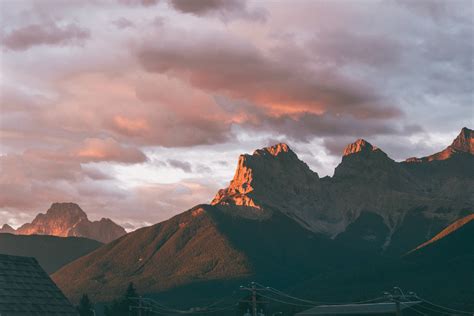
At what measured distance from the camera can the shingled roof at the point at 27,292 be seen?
5928cm

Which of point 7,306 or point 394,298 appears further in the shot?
point 394,298

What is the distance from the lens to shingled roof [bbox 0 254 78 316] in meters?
59.3

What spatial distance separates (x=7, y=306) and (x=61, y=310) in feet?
20.0

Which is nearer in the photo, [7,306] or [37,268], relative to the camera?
[7,306]

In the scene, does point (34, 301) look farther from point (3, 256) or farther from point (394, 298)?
point (394, 298)

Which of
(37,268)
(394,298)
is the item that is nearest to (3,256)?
(37,268)

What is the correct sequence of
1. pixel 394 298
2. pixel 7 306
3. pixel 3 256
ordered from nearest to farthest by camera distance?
pixel 7 306 → pixel 3 256 → pixel 394 298

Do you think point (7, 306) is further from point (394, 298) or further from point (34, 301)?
point (394, 298)

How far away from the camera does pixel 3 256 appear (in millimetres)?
63344

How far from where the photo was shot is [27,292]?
61969 millimetres

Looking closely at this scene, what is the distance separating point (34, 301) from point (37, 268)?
4.68 m

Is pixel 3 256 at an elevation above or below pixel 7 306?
above

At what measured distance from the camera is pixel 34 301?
61625mm

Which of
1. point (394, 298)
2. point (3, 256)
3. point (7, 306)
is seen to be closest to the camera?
point (7, 306)
